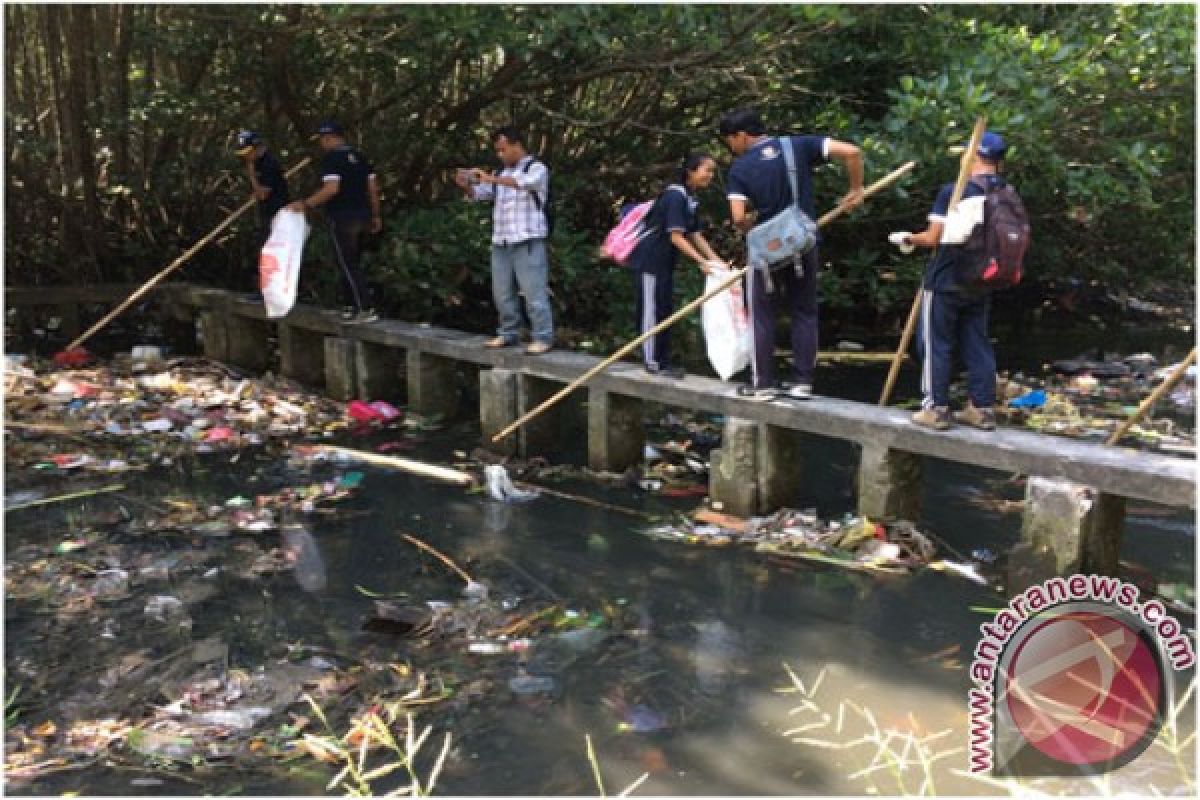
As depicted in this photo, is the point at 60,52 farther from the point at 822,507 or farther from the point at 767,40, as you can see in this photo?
the point at 822,507

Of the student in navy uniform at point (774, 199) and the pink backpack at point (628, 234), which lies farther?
the pink backpack at point (628, 234)

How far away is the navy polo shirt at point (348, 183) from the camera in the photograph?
8.51 metres

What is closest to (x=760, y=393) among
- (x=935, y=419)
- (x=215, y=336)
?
(x=935, y=419)

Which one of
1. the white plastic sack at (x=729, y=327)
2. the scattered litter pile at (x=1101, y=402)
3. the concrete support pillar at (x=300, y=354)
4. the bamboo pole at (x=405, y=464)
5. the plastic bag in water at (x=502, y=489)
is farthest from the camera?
the concrete support pillar at (x=300, y=354)

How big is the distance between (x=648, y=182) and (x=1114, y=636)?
7913mm

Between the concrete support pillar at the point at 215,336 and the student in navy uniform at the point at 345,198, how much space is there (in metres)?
2.04

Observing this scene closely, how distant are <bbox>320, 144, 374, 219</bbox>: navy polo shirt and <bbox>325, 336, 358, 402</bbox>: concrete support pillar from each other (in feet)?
3.52

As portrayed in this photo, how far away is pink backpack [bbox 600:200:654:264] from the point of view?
6793 millimetres

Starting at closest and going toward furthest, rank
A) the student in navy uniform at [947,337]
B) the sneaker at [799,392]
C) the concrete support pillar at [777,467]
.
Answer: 1. the student in navy uniform at [947,337]
2. the sneaker at [799,392]
3. the concrete support pillar at [777,467]

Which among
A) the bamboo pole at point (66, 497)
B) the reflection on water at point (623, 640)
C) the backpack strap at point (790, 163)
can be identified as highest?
the backpack strap at point (790, 163)

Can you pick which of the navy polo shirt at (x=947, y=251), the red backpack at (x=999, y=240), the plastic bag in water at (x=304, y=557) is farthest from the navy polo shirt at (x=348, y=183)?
the red backpack at (x=999, y=240)

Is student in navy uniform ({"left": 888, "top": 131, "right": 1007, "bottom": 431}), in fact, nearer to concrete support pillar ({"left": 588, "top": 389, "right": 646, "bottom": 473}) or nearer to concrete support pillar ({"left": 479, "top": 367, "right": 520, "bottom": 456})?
concrete support pillar ({"left": 588, "top": 389, "right": 646, "bottom": 473})

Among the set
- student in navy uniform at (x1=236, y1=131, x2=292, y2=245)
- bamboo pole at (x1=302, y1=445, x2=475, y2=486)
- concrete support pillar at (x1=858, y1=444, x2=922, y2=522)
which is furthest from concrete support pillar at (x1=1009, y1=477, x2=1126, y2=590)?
student in navy uniform at (x1=236, y1=131, x2=292, y2=245)

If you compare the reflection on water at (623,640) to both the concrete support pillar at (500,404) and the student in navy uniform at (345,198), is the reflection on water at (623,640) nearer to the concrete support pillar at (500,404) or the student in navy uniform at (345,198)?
the concrete support pillar at (500,404)
